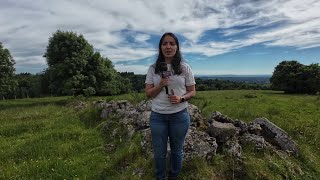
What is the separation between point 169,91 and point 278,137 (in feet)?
19.1

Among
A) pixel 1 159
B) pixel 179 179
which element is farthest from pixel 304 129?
pixel 1 159

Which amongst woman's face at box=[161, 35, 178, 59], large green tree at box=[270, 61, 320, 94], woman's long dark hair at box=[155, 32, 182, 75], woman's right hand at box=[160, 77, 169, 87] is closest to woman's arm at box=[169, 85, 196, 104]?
woman's right hand at box=[160, 77, 169, 87]

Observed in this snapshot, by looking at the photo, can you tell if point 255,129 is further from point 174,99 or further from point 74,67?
point 74,67

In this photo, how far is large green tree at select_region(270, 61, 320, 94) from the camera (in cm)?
6169

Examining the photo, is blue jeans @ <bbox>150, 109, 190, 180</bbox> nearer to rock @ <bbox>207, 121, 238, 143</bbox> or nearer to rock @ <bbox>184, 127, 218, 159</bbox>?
rock @ <bbox>184, 127, 218, 159</bbox>

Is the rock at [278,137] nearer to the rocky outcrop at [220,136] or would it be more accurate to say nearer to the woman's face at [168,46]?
the rocky outcrop at [220,136]

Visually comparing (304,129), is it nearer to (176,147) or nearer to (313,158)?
(313,158)

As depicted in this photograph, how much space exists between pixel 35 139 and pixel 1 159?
2.11 m

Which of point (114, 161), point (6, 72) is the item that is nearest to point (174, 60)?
point (114, 161)

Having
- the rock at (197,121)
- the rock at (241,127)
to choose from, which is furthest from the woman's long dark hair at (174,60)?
the rock at (241,127)

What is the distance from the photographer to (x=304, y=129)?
14.3m

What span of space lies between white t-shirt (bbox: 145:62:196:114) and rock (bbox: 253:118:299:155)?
5.23m

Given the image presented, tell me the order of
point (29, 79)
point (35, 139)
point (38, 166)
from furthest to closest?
point (29, 79) < point (35, 139) < point (38, 166)

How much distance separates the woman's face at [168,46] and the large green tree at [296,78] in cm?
6018
